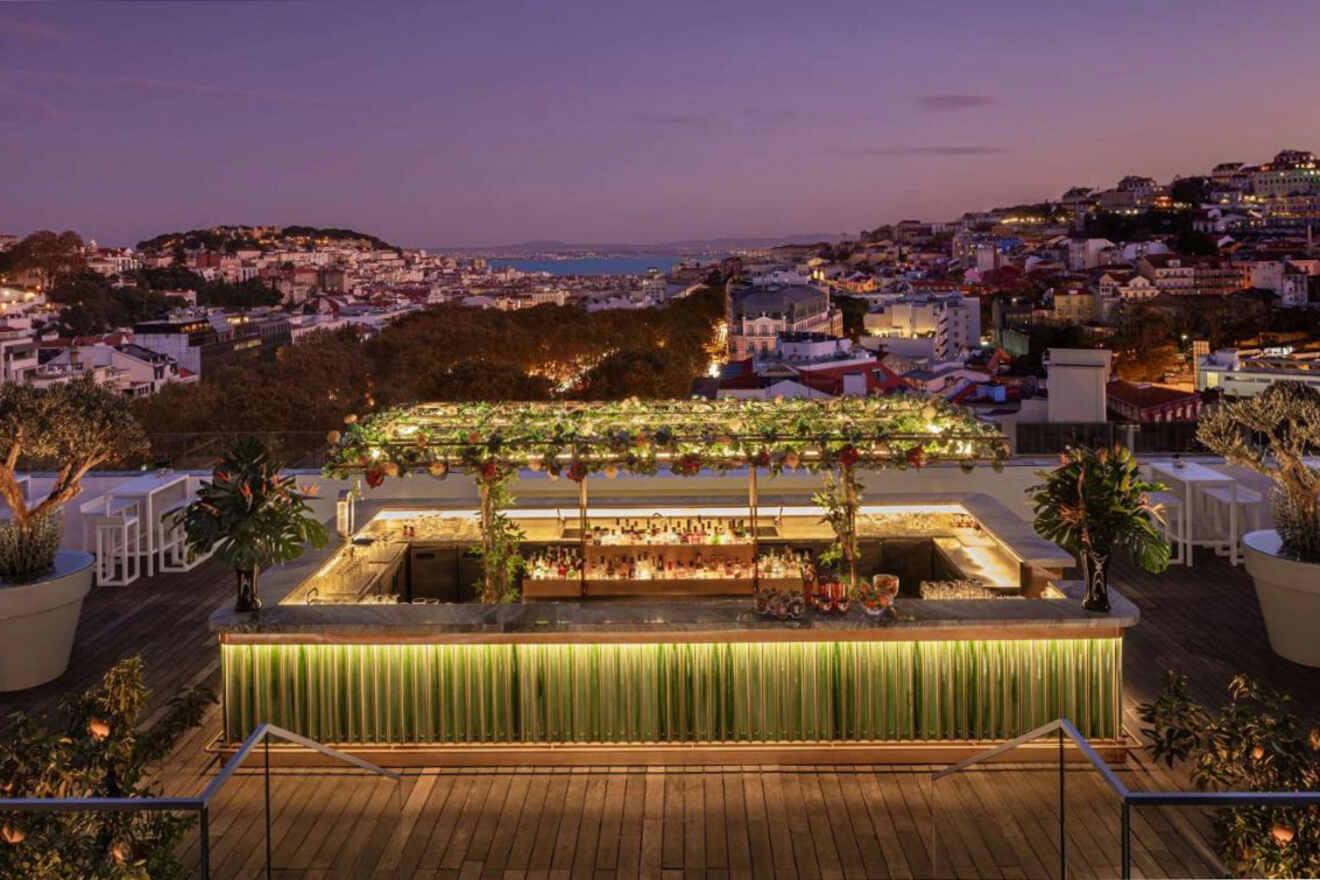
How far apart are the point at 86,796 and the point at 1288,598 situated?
699 centimetres

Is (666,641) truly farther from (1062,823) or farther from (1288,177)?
(1288,177)

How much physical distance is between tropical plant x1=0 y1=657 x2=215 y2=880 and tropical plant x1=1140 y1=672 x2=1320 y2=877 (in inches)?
142

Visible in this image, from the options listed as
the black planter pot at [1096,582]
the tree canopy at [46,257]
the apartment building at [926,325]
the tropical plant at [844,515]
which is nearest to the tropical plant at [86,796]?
the tropical plant at [844,515]

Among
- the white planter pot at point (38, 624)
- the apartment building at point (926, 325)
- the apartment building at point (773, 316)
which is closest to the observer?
the white planter pot at point (38, 624)

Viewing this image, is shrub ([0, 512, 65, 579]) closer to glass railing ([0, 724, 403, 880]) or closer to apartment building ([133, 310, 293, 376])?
glass railing ([0, 724, 403, 880])

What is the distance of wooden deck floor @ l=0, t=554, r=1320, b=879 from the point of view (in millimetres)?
4590

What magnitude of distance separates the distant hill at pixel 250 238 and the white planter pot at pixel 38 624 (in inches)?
5267

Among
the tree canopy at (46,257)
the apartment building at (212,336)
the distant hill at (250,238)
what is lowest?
the apartment building at (212,336)

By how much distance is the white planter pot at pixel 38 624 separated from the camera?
680 cm

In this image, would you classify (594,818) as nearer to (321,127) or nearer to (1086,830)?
(1086,830)

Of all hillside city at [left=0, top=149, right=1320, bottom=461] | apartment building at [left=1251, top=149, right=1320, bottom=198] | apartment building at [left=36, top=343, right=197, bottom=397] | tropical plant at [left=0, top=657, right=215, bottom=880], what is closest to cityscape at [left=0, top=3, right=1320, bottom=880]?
tropical plant at [left=0, top=657, right=215, bottom=880]

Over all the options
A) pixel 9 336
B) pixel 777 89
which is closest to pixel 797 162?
pixel 777 89

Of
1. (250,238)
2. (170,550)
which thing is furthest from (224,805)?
(250,238)

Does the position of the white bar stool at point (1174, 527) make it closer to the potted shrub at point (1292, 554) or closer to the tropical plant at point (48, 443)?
the potted shrub at point (1292, 554)
